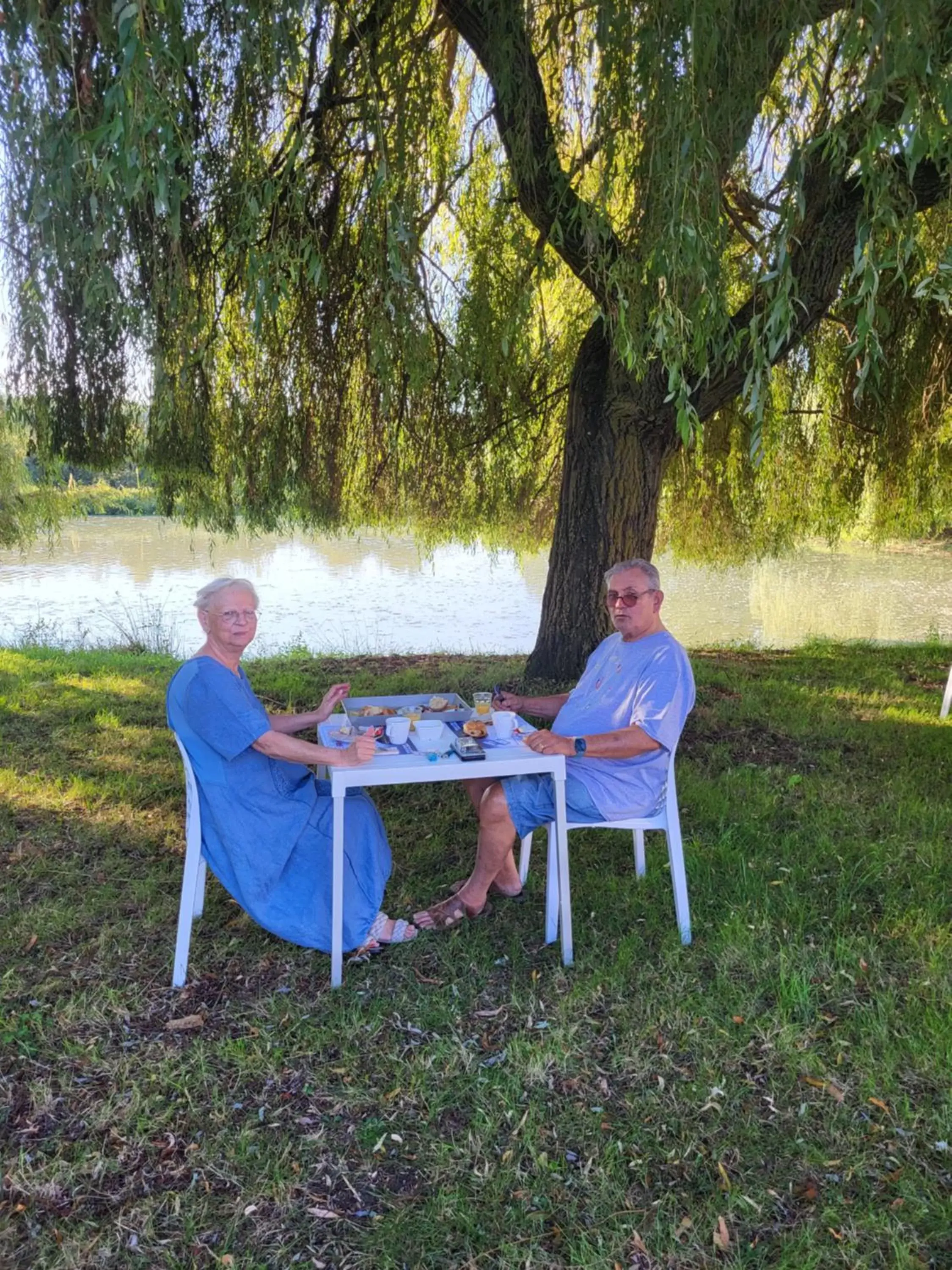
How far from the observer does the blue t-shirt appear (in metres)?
2.77

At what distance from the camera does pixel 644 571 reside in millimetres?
2967

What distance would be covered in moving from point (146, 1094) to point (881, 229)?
144 inches

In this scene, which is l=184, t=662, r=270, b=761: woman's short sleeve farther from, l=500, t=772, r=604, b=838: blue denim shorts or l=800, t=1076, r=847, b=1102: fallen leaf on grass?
l=800, t=1076, r=847, b=1102: fallen leaf on grass

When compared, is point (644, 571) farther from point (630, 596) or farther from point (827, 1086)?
point (827, 1086)

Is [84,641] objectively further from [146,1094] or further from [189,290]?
[146,1094]

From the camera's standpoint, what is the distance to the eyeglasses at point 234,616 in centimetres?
266

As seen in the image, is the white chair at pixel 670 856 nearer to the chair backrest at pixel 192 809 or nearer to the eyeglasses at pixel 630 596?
the eyeglasses at pixel 630 596

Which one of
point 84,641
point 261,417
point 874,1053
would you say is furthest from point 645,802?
point 84,641

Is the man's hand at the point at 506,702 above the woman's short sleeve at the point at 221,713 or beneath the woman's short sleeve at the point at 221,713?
beneath

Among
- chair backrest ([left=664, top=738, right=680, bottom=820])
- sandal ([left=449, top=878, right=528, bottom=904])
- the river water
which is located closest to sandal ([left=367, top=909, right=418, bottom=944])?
sandal ([left=449, top=878, right=528, bottom=904])

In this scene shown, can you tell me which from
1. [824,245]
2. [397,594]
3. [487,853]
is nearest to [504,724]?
[487,853]

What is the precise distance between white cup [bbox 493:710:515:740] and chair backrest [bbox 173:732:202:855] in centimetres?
92

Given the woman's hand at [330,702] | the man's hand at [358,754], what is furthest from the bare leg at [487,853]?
the woman's hand at [330,702]

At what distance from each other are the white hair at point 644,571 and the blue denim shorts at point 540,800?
69cm
